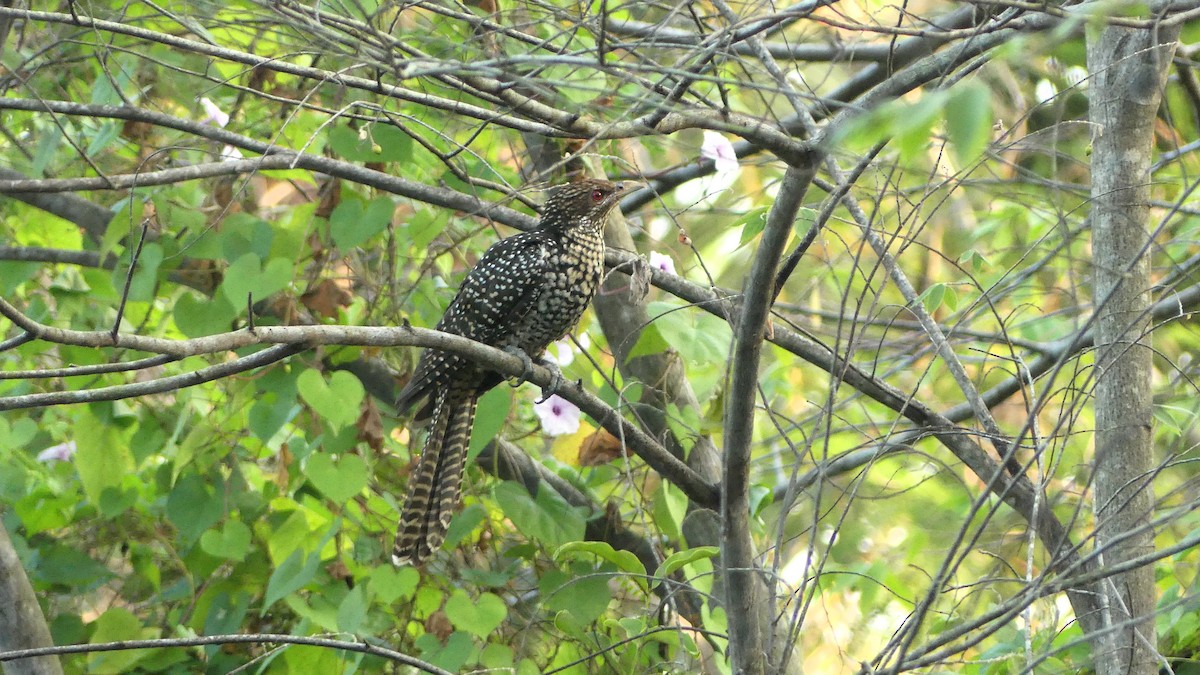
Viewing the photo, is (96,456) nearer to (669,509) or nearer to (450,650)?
(450,650)

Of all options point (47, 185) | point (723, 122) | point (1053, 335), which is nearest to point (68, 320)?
point (47, 185)

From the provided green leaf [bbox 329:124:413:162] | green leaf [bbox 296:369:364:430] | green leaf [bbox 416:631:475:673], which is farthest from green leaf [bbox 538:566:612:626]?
green leaf [bbox 329:124:413:162]

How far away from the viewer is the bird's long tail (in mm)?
3812

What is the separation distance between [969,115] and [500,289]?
3.03 m

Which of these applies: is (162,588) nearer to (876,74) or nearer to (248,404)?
(248,404)

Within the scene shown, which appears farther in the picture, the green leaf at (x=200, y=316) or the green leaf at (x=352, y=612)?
the green leaf at (x=200, y=316)

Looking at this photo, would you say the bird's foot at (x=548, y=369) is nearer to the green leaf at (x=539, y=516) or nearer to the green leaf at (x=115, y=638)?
the green leaf at (x=539, y=516)

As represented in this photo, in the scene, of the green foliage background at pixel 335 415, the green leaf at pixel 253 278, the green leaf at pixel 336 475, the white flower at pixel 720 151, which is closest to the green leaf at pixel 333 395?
the green foliage background at pixel 335 415

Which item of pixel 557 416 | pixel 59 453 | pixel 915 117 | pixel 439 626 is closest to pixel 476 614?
pixel 439 626

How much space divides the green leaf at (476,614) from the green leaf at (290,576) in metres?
0.42

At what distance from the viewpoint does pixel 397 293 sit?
13.3 ft

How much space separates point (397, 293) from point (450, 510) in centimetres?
79

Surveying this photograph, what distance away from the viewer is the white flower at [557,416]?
12.5 feet

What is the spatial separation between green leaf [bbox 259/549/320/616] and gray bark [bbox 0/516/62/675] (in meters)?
0.58
